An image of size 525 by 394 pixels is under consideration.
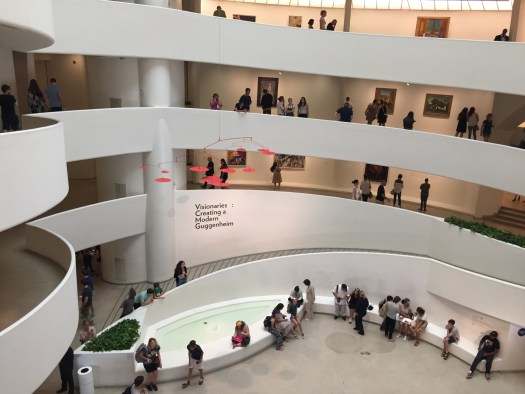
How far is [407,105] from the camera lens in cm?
1967

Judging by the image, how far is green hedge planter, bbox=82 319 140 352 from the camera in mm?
11875

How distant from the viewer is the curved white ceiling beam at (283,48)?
1294cm

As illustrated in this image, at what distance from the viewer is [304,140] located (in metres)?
16.7

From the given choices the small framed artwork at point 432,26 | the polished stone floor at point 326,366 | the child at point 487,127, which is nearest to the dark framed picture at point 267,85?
the small framed artwork at point 432,26

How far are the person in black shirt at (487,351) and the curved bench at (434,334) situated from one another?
358 millimetres

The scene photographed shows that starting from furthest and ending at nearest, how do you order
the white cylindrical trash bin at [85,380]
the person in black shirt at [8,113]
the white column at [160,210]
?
the white column at [160,210] → the white cylindrical trash bin at [85,380] → the person in black shirt at [8,113]

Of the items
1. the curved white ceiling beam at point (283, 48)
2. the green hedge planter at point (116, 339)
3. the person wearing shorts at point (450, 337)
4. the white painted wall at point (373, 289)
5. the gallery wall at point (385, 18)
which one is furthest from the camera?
the gallery wall at point (385, 18)

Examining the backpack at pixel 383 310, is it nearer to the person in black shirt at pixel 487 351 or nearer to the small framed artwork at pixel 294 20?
the person in black shirt at pixel 487 351

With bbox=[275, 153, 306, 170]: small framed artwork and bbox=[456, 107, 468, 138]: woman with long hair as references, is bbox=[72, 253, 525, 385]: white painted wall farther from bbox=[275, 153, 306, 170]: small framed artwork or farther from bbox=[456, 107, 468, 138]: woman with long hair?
bbox=[275, 153, 306, 170]: small framed artwork

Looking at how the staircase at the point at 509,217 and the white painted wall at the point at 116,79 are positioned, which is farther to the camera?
the staircase at the point at 509,217

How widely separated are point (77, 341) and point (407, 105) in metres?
15.6

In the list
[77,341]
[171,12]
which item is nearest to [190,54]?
[171,12]

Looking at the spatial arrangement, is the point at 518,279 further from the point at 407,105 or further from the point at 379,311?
the point at 407,105

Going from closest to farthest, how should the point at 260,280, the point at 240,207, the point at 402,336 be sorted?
the point at 402,336
the point at 260,280
the point at 240,207
